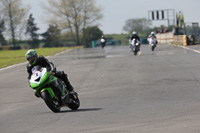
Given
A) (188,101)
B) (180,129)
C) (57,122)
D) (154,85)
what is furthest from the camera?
(154,85)

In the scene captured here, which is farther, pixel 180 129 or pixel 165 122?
pixel 165 122

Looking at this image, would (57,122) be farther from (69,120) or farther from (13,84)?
(13,84)

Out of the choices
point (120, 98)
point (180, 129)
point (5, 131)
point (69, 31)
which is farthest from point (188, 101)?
point (69, 31)

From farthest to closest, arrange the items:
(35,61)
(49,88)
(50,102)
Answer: (35,61) < (49,88) < (50,102)

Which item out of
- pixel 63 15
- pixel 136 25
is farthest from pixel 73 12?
pixel 136 25

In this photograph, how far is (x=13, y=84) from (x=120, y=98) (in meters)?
6.97

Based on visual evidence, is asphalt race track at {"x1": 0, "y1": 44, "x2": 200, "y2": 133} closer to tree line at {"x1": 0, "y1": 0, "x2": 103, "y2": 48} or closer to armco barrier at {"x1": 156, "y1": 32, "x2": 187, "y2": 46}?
armco barrier at {"x1": 156, "y1": 32, "x2": 187, "y2": 46}

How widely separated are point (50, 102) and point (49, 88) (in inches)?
11.4

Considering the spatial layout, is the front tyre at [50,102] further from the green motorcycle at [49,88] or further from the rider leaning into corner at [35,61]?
the rider leaning into corner at [35,61]

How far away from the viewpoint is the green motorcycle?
29.5ft

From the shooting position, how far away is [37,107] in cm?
1070

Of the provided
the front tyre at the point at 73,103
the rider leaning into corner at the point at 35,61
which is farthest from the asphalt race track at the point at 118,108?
the rider leaning into corner at the point at 35,61

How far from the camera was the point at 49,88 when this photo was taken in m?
9.09

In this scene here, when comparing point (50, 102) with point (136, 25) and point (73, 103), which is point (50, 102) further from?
point (136, 25)
